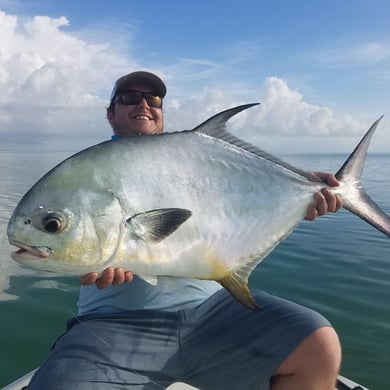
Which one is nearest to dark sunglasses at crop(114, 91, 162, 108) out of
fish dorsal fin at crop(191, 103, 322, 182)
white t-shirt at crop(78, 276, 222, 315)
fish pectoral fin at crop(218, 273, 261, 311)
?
fish dorsal fin at crop(191, 103, 322, 182)

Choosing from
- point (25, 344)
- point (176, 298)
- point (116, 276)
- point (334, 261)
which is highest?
point (116, 276)

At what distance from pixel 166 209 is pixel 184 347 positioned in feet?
3.70

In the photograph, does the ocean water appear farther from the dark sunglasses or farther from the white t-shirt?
the dark sunglasses

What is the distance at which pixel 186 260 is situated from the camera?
7.20 feet

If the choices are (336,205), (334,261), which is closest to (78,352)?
(336,205)

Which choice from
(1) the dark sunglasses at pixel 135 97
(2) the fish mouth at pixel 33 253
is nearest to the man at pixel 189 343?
(2) the fish mouth at pixel 33 253

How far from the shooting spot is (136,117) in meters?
3.48

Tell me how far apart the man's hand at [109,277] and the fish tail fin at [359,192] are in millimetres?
1476

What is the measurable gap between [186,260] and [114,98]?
6.24 ft

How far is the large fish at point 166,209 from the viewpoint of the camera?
2.02 meters

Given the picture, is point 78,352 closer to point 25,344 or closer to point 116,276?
point 116,276

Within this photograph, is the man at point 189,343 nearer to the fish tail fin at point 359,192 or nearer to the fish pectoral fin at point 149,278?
the fish tail fin at point 359,192

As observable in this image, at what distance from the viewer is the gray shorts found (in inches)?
101

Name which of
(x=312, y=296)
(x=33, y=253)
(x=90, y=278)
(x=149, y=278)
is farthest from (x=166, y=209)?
(x=312, y=296)
